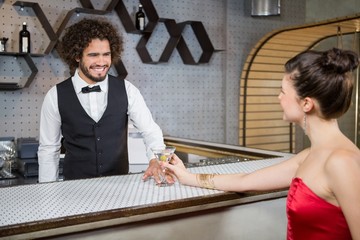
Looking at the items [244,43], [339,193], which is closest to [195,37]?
[244,43]

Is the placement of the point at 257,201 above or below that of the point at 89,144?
below

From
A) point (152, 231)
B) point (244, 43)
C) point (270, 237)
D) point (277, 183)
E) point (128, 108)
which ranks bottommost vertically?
point (270, 237)

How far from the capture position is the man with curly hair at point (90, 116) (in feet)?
8.38

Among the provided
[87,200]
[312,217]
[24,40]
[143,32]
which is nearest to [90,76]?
[87,200]

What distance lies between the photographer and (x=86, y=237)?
154cm

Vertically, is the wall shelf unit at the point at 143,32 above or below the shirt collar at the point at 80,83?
above

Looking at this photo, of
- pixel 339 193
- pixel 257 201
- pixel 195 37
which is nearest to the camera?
pixel 339 193

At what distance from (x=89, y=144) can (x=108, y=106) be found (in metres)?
0.27

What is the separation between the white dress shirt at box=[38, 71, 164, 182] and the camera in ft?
8.45

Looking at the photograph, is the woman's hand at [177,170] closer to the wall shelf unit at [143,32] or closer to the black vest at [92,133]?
the black vest at [92,133]

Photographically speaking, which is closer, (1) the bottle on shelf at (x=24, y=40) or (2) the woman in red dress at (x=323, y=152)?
(2) the woman in red dress at (x=323, y=152)

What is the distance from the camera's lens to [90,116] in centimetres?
258

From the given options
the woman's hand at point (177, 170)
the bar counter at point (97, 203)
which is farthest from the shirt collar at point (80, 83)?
the woman's hand at point (177, 170)

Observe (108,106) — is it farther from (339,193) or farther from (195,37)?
(195,37)
